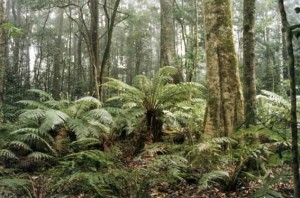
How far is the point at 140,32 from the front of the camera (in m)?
29.0

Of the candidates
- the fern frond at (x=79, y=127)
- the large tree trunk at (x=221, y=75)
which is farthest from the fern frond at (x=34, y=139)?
the large tree trunk at (x=221, y=75)

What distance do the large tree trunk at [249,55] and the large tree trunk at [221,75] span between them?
62 centimetres

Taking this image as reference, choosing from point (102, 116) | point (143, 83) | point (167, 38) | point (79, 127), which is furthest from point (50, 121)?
point (167, 38)

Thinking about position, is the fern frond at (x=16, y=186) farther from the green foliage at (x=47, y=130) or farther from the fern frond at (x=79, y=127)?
the fern frond at (x=79, y=127)

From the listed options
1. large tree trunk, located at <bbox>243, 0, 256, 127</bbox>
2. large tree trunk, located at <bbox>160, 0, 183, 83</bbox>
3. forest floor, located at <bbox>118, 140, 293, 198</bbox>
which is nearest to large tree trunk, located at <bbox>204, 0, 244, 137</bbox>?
large tree trunk, located at <bbox>243, 0, 256, 127</bbox>

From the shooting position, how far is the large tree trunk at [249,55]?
4.94 m

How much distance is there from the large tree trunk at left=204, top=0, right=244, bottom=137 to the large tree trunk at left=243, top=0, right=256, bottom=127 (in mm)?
618

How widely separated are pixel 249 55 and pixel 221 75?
86cm

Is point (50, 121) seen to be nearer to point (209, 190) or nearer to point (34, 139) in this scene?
point (34, 139)

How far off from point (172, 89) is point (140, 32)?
2304 cm

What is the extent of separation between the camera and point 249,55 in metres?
5.09

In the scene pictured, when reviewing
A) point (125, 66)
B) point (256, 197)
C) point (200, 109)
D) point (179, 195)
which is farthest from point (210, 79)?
point (125, 66)

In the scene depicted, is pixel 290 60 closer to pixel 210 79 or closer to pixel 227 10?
pixel 210 79

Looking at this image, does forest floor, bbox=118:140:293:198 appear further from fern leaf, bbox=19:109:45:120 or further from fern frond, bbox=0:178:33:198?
fern leaf, bbox=19:109:45:120
